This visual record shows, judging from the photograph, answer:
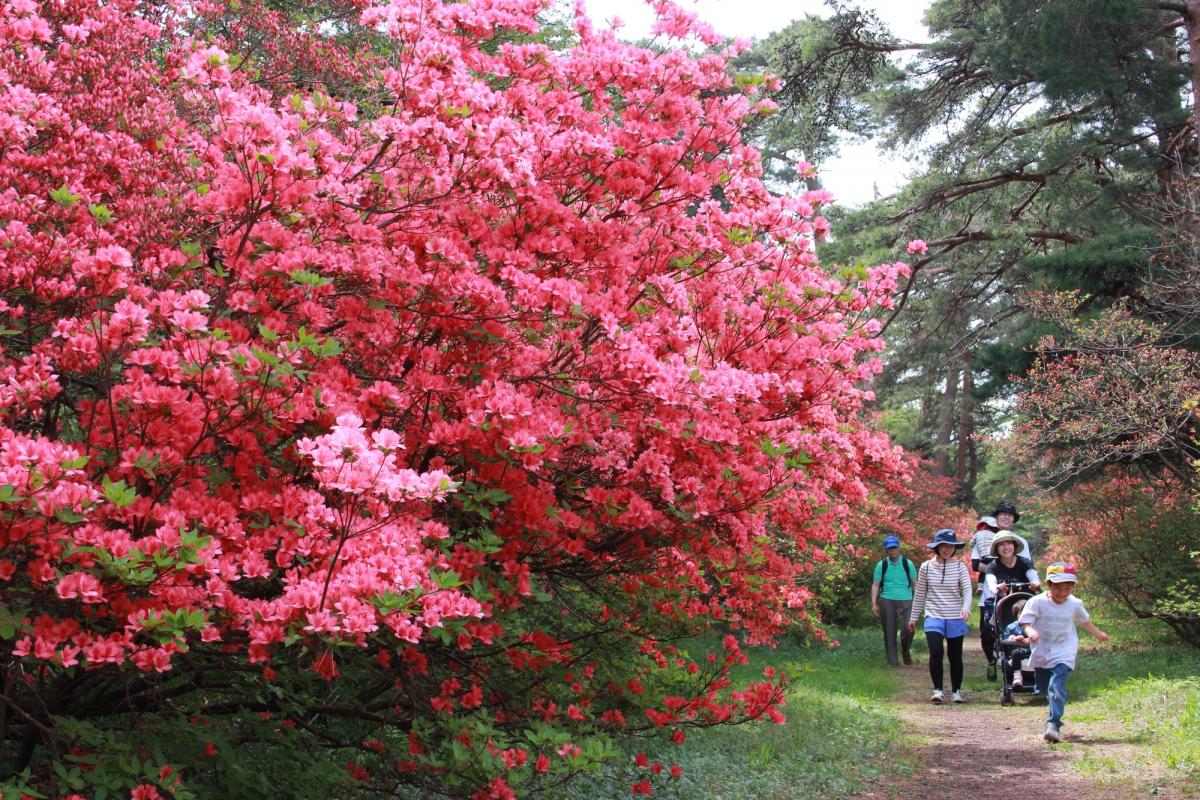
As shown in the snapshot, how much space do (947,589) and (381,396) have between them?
26.2ft

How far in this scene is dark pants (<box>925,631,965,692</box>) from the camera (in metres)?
10.4

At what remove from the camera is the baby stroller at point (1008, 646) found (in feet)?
33.4

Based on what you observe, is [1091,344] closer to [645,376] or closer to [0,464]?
[645,376]

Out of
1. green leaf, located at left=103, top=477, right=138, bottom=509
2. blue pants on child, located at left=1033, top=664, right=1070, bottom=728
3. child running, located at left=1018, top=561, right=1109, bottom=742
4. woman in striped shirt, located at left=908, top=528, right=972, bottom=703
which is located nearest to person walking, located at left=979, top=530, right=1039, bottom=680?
woman in striped shirt, located at left=908, top=528, right=972, bottom=703

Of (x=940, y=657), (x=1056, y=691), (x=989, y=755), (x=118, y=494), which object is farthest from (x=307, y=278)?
(x=940, y=657)

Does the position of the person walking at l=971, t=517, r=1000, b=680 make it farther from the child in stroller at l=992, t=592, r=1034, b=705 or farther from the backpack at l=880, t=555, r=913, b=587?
the backpack at l=880, t=555, r=913, b=587

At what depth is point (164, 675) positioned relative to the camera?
4.12 metres

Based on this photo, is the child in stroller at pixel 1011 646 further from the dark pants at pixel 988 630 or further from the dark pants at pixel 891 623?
the dark pants at pixel 891 623

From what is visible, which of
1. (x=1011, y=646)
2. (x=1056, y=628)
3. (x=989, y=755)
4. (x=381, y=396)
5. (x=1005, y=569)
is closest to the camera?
(x=381, y=396)

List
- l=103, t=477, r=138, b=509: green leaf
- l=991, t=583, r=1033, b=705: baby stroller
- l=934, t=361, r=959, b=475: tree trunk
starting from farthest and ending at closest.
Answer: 1. l=934, t=361, r=959, b=475: tree trunk
2. l=991, t=583, r=1033, b=705: baby stroller
3. l=103, t=477, r=138, b=509: green leaf

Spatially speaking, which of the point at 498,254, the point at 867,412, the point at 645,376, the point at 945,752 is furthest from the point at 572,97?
the point at 867,412

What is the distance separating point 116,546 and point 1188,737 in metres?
7.12

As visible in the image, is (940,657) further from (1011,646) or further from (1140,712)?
(1140,712)

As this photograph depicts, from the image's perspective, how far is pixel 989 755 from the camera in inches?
303
